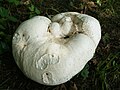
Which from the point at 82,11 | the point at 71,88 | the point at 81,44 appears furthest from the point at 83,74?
the point at 82,11

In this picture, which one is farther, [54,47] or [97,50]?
[97,50]

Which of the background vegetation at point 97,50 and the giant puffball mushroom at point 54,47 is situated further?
the background vegetation at point 97,50

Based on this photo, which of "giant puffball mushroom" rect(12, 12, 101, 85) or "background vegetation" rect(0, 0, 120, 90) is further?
"background vegetation" rect(0, 0, 120, 90)

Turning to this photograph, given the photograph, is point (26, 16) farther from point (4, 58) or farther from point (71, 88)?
point (71, 88)
